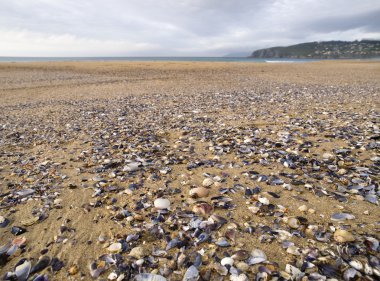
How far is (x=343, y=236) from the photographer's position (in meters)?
2.35

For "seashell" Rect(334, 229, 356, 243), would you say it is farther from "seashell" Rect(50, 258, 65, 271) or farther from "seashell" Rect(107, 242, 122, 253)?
"seashell" Rect(50, 258, 65, 271)

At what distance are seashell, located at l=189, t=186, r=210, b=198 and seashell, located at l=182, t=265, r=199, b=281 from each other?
1.20m

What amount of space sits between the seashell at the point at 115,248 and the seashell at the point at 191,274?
78cm

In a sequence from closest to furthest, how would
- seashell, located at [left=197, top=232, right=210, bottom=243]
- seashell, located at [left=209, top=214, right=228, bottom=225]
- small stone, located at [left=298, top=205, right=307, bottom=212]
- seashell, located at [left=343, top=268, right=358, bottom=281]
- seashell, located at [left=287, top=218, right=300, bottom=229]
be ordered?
1. seashell, located at [left=343, top=268, right=358, bottom=281]
2. seashell, located at [left=197, top=232, right=210, bottom=243]
3. seashell, located at [left=287, top=218, right=300, bottom=229]
4. seashell, located at [left=209, top=214, right=228, bottom=225]
5. small stone, located at [left=298, top=205, right=307, bottom=212]

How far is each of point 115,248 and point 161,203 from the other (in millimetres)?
845

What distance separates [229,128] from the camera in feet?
20.1

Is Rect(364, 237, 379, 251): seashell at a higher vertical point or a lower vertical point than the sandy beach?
higher

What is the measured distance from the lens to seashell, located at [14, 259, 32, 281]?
2124 mm

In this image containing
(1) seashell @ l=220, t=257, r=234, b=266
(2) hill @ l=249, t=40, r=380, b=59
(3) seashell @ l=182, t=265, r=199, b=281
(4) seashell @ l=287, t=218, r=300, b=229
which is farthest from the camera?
(2) hill @ l=249, t=40, r=380, b=59

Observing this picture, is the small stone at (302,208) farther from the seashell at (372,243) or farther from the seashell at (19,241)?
the seashell at (19,241)

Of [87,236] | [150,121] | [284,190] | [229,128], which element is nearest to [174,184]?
[87,236]

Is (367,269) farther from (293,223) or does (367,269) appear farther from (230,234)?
(230,234)

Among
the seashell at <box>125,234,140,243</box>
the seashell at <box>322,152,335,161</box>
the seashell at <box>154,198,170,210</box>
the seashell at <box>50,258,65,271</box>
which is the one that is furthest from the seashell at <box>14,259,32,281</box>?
the seashell at <box>322,152,335,161</box>

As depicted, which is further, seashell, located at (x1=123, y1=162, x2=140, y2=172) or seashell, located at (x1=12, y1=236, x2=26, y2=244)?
seashell, located at (x1=123, y1=162, x2=140, y2=172)
